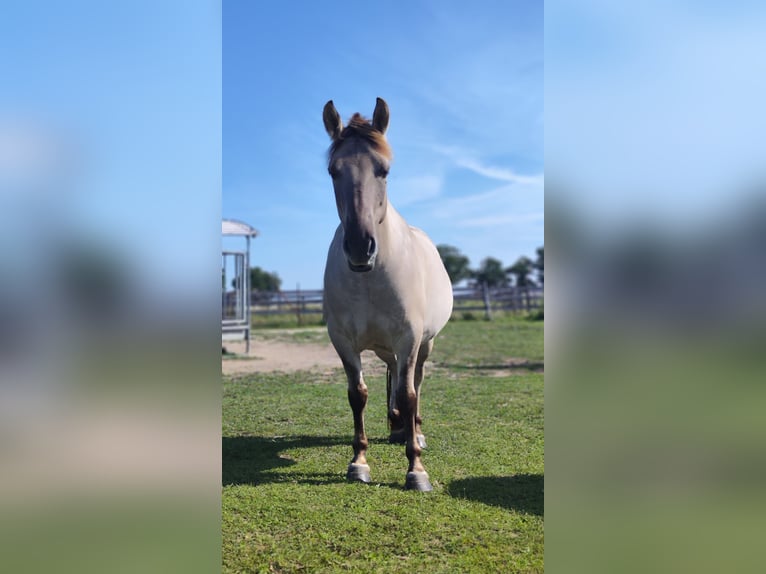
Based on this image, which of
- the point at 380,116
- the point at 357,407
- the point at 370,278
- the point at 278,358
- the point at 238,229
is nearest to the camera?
the point at 380,116

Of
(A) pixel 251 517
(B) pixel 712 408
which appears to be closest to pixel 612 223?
(B) pixel 712 408

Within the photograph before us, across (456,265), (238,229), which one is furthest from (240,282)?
(456,265)

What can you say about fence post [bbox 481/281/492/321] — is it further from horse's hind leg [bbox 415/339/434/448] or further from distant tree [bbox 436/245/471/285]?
distant tree [bbox 436/245/471/285]

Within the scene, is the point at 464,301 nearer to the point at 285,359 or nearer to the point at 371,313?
the point at 285,359

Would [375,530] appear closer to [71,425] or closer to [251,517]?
[251,517]

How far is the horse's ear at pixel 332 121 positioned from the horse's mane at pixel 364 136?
0.26 feet

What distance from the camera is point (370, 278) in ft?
11.0

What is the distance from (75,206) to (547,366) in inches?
47.2

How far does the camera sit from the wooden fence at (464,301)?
22.8m

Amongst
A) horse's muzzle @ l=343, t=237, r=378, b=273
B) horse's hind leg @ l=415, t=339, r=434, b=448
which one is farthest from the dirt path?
horse's muzzle @ l=343, t=237, r=378, b=273

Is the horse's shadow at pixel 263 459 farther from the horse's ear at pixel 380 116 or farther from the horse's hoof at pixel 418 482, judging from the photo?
the horse's ear at pixel 380 116

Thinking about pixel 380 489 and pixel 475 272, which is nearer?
pixel 380 489

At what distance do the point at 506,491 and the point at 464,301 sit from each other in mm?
22342

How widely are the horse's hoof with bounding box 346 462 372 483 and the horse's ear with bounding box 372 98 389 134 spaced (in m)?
2.47
